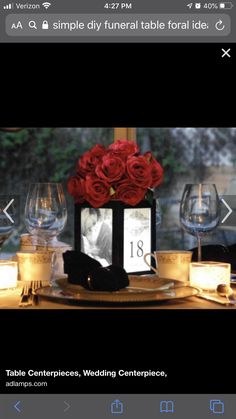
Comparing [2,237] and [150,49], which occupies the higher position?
[150,49]

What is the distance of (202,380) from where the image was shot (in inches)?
38.2

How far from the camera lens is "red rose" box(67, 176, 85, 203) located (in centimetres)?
144

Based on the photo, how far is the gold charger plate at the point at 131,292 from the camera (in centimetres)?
108

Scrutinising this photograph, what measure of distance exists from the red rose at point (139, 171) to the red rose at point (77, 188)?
111 mm

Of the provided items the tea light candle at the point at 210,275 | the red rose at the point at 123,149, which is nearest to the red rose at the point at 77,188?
the red rose at the point at 123,149

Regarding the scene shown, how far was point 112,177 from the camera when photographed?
1.43 metres

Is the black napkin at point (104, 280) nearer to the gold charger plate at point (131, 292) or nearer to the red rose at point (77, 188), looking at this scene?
the gold charger plate at point (131, 292)

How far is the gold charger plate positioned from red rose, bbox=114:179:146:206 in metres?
0.24

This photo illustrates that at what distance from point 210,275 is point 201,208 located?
20cm

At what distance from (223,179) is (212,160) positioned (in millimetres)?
114
